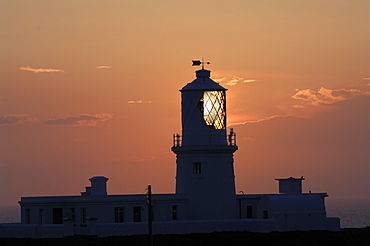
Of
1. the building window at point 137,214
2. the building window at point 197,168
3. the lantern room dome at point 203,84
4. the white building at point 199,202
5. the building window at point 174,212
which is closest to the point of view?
the white building at point 199,202

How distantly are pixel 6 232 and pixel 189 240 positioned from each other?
34.2 ft

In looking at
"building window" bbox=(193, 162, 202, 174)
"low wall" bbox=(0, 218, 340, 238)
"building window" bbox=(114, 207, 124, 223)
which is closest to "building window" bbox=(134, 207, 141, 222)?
"building window" bbox=(114, 207, 124, 223)

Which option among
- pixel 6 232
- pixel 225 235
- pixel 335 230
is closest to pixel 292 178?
pixel 335 230

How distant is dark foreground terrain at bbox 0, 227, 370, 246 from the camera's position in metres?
52.0

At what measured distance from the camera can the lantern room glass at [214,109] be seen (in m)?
58.6

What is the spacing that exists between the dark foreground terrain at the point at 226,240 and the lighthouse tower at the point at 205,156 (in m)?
3.49

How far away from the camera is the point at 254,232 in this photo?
55.8 meters

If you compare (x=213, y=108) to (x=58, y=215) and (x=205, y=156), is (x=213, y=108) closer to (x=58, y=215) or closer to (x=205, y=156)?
(x=205, y=156)

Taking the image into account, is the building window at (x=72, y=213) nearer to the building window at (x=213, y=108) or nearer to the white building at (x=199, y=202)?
the white building at (x=199, y=202)

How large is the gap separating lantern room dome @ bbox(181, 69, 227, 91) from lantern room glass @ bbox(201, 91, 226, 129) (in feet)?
1.01

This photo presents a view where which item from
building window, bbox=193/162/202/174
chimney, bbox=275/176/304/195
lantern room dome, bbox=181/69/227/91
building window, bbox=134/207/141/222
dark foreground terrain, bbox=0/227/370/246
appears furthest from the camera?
chimney, bbox=275/176/304/195

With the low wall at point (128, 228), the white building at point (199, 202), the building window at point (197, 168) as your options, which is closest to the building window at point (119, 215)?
the white building at point (199, 202)

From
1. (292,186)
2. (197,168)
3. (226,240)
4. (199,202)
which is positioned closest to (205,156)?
(197,168)

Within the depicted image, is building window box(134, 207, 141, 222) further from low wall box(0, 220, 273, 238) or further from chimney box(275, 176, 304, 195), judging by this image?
chimney box(275, 176, 304, 195)
